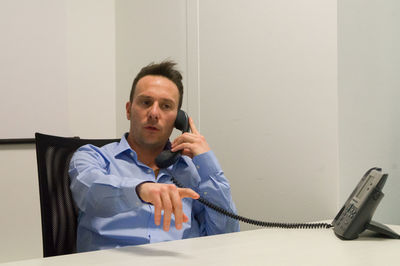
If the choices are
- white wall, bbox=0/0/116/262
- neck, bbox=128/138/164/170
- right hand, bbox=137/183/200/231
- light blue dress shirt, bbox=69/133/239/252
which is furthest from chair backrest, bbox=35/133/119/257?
white wall, bbox=0/0/116/262

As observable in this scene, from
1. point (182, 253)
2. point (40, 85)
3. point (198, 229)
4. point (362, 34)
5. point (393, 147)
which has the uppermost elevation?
point (362, 34)

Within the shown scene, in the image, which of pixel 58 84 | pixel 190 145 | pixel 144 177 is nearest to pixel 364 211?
pixel 190 145

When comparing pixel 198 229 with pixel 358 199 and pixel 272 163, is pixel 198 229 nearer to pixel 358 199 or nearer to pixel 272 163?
pixel 272 163

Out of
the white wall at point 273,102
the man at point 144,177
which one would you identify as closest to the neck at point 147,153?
the man at point 144,177

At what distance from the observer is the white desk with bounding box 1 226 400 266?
0.82m

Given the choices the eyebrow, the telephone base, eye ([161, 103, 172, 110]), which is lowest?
the telephone base

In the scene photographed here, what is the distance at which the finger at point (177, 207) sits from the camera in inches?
33.0

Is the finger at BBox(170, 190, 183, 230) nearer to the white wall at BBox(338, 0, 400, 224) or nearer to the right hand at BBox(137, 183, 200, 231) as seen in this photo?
the right hand at BBox(137, 183, 200, 231)

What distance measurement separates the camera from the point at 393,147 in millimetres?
1637

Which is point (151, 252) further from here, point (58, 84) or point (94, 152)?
point (58, 84)

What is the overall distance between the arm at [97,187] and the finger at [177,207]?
0.15m

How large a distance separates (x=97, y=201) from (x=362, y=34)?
1.17 meters

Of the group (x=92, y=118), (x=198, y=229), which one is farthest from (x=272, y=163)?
(x=92, y=118)

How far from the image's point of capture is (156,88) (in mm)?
1492
